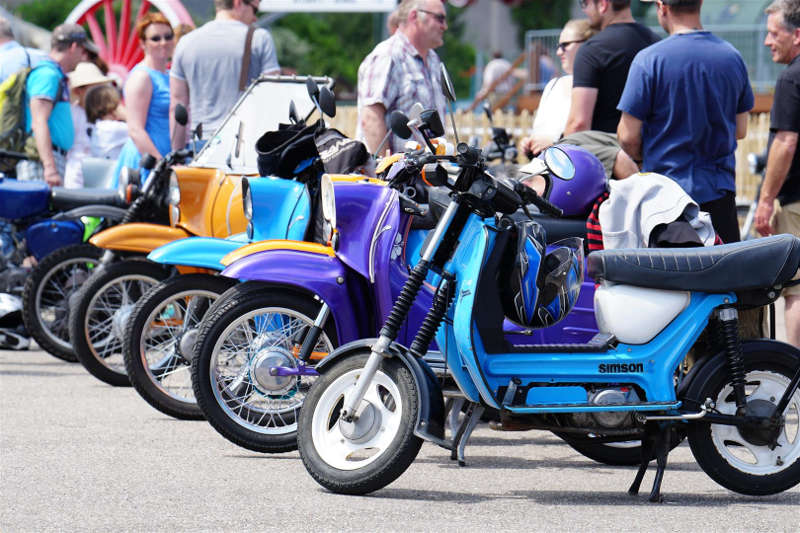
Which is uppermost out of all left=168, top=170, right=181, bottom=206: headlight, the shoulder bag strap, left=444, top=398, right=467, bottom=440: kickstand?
the shoulder bag strap

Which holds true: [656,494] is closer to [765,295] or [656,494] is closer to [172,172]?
[765,295]

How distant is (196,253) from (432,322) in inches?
63.0

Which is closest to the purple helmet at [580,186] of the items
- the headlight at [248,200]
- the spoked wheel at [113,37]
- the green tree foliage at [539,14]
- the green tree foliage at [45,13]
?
the headlight at [248,200]

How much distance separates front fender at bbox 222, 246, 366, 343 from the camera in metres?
5.99

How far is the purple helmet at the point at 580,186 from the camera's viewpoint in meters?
6.20

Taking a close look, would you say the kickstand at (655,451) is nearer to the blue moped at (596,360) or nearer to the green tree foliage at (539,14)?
the blue moped at (596,360)

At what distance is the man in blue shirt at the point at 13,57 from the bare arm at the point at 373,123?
3.39 m

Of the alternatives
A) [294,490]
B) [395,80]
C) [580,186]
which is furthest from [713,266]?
[395,80]

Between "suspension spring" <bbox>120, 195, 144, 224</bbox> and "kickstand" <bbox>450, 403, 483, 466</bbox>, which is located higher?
"suspension spring" <bbox>120, 195, 144, 224</bbox>

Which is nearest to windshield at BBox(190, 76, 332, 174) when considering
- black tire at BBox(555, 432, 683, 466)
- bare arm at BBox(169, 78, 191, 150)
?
bare arm at BBox(169, 78, 191, 150)

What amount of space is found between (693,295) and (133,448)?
2.37m

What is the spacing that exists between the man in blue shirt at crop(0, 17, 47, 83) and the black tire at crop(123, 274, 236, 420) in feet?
12.9

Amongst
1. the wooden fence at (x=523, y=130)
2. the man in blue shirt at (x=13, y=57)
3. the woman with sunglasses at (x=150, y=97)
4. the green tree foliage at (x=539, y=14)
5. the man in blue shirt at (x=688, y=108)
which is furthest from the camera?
the green tree foliage at (x=539, y=14)

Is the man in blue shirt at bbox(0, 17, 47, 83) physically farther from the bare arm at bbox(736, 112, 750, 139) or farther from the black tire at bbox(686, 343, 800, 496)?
the black tire at bbox(686, 343, 800, 496)
